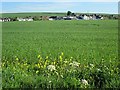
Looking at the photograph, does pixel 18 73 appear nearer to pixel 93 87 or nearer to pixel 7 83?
pixel 7 83

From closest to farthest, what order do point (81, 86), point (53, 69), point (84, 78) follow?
point (81, 86)
point (84, 78)
point (53, 69)

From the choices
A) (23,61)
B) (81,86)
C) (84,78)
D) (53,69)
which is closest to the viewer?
(81,86)

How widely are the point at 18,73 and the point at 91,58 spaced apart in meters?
4.01

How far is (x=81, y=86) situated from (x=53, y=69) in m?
1.49

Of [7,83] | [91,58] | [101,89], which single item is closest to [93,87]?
[101,89]

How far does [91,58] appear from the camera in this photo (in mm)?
12602

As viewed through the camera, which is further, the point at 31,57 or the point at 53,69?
the point at 31,57

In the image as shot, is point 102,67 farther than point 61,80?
Yes

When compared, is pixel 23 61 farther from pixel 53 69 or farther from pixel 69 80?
pixel 69 80

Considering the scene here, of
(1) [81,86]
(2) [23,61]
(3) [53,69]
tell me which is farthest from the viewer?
(2) [23,61]

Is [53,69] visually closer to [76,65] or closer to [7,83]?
[76,65]

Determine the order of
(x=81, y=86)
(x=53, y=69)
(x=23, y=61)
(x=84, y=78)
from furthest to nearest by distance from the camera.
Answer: (x=23, y=61) → (x=53, y=69) → (x=84, y=78) → (x=81, y=86)

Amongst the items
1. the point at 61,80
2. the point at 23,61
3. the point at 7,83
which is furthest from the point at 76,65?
the point at 23,61

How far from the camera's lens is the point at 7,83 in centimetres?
873
